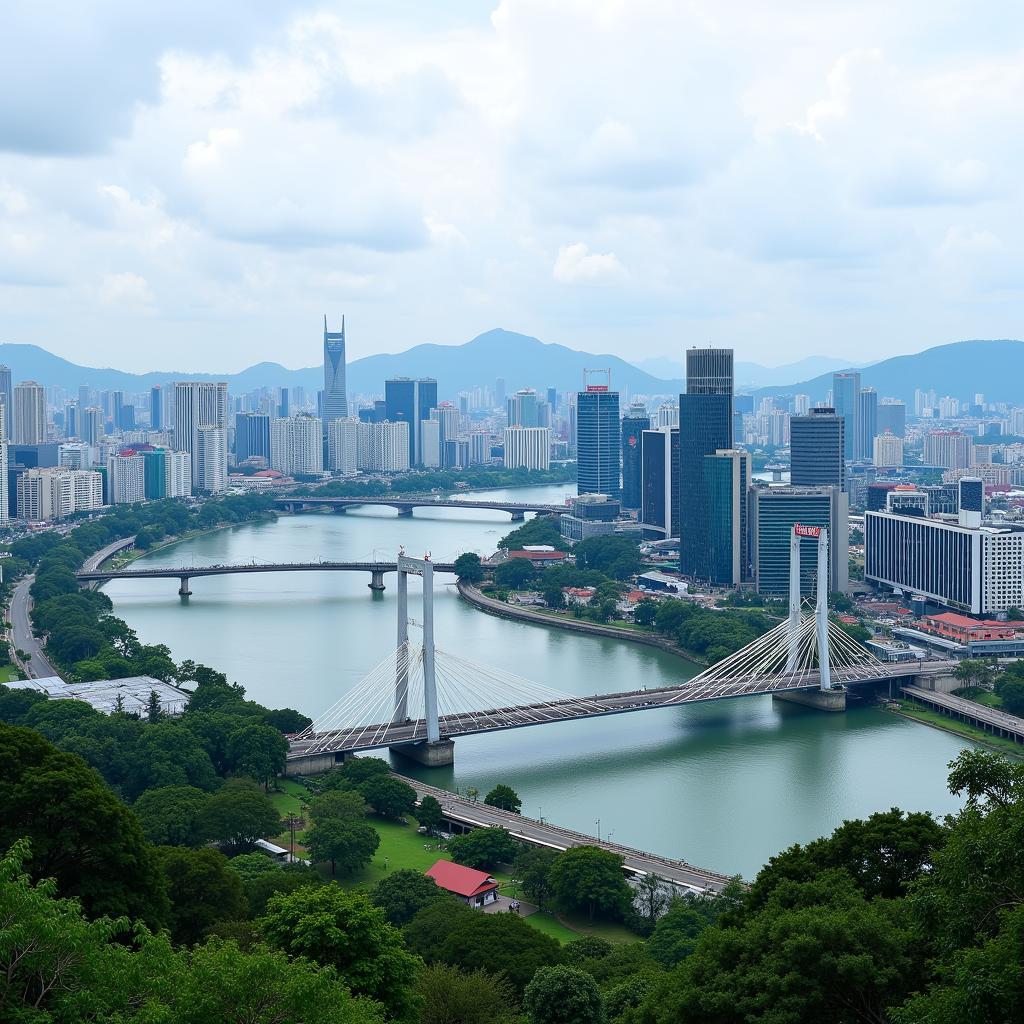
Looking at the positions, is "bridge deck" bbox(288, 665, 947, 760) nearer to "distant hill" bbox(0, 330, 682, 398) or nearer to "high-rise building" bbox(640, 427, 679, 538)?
"high-rise building" bbox(640, 427, 679, 538)

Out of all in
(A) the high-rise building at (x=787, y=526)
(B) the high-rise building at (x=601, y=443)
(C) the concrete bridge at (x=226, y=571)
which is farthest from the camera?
(B) the high-rise building at (x=601, y=443)

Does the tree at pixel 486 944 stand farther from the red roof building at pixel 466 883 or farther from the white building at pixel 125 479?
the white building at pixel 125 479

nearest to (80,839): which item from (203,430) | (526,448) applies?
(203,430)

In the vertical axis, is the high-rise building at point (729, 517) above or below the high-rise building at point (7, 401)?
below

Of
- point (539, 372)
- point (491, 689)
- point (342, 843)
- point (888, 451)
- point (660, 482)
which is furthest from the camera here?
point (539, 372)

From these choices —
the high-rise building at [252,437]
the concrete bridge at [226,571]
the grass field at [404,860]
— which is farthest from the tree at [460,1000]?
the high-rise building at [252,437]

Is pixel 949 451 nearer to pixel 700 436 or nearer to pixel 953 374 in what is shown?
pixel 700 436

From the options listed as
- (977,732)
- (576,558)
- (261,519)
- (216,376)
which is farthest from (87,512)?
(216,376)
